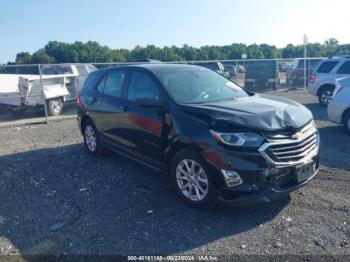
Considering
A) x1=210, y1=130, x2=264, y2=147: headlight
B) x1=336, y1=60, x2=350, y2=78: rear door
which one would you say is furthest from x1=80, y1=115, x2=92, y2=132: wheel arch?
x1=336, y1=60, x2=350, y2=78: rear door

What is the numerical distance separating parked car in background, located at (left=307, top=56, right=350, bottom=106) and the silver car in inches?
162

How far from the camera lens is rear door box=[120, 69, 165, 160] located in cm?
488

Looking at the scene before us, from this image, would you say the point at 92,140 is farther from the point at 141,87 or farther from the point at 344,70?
the point at 344,70

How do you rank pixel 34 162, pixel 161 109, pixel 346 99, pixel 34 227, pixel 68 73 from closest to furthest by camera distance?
pixel 34 227 < pixel 161 109 < pixel 34 162 < pixel 346 99 < pixel 68 73

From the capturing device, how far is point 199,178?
429 centimetres

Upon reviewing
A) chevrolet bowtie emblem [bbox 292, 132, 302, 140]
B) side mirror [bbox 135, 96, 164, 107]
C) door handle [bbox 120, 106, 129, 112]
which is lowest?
chevrolet bowtie emblem [bbox 292, 132, 302, 140]

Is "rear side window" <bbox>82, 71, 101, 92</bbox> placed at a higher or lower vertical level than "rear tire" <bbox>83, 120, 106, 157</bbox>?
higher

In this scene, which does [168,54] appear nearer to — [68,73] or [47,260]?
[68,73]

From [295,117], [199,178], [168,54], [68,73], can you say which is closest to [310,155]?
[295,117]

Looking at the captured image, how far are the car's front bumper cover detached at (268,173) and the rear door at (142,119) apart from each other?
4.19 ft

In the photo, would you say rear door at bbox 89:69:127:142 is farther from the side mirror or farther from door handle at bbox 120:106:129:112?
the side mirror

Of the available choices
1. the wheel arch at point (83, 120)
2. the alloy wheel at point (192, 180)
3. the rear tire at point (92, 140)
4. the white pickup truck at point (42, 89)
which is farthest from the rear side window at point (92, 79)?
the white pickup truck at point (42, 89)

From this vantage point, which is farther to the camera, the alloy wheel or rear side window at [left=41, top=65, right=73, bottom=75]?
rear side window at [left=41, top=65, right=73, bottom=75]

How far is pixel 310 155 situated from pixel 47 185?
3978 millimetres
